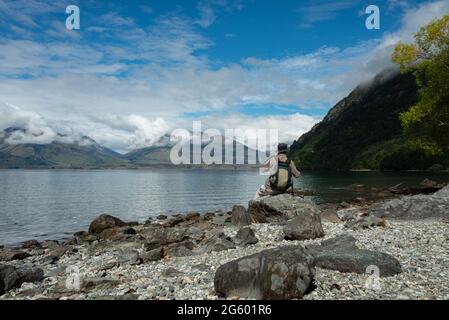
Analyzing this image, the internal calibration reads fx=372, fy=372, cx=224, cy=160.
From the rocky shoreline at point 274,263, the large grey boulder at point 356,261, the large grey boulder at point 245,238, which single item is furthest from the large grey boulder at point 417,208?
the large grey boulder at point 356,261

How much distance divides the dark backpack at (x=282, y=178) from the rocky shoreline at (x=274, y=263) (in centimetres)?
203

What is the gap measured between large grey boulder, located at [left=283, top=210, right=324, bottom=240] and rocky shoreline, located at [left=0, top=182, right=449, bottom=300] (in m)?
0.05

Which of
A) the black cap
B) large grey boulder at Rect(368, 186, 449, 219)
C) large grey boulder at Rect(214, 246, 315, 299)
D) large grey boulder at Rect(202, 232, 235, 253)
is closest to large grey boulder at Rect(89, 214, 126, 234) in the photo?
large grey boulder at Rect(202, 232, 235, 253)

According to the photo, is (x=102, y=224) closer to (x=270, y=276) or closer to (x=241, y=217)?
(x=241, y=217)

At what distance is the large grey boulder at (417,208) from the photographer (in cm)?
2658

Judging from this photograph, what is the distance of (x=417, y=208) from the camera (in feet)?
89.8

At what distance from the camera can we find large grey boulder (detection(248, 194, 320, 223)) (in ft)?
81.3

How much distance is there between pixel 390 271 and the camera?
12867 millimetres

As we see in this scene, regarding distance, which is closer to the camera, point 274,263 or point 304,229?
point 274,263

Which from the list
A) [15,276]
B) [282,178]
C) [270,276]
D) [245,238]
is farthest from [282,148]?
[15,276]

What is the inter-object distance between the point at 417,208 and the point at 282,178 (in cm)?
1220

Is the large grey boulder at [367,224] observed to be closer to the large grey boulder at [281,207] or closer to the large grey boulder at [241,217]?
the large grey boulder at [281,207]

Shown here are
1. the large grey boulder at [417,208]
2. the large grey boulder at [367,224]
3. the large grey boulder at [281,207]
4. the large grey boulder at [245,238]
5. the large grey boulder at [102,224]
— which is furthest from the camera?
the large grey boulder at [102,224]
